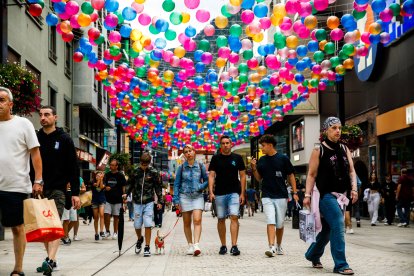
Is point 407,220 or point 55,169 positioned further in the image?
point 407,220

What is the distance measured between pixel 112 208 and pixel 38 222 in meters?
8.74

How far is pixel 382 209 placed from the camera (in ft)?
79.2

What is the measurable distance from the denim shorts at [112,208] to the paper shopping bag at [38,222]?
27.5 ft

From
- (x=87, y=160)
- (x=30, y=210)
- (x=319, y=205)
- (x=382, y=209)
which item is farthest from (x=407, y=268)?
(x=87, y=160)

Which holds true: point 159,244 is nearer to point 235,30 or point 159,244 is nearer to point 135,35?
point 235,30

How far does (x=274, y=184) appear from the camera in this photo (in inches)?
432

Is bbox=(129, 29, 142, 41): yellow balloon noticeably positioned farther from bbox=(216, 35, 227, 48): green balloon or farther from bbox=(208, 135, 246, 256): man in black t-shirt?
bbox=(208, 135, 246, 256): man in black t-shirt

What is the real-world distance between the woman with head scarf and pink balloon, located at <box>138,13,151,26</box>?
6.80 metres

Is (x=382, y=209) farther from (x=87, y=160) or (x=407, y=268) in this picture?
(x=87, y=160)

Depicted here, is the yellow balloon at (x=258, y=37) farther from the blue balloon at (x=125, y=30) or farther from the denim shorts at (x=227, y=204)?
the denim shorts at (x=227, y=204)

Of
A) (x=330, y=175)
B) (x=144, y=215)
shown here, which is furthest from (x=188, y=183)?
(x=330, y=175)

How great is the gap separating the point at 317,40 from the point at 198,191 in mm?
6465

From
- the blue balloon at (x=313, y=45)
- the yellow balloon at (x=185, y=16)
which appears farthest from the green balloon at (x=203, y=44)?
the blue balloon at (x=313, y=45)

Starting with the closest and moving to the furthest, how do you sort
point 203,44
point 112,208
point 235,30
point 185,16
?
1. point 185,16
2. point 235,30
3. point 112,208
4. point 203,44
